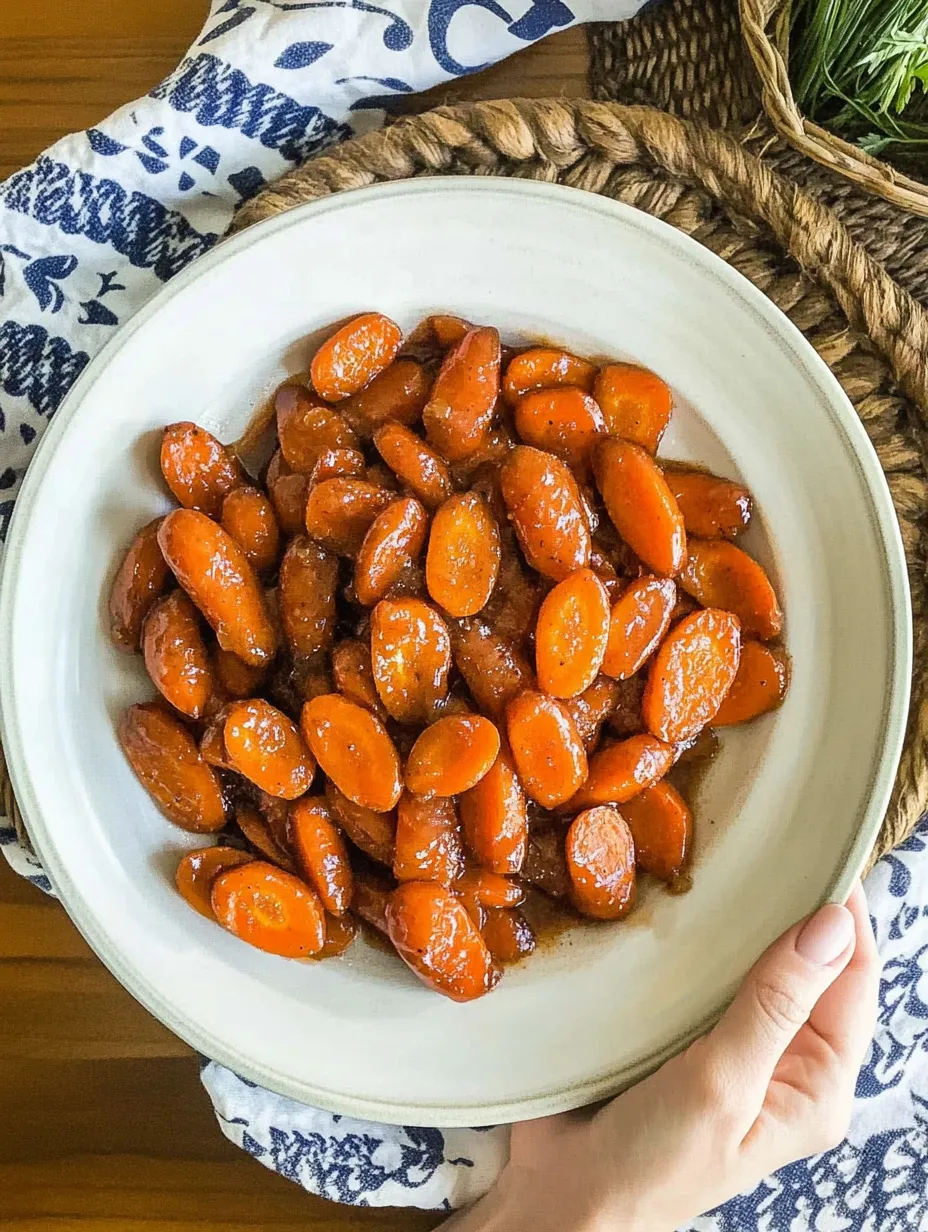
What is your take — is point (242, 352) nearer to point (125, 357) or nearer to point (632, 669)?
point (125, 357)

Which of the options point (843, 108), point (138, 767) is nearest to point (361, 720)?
point (138, 767)

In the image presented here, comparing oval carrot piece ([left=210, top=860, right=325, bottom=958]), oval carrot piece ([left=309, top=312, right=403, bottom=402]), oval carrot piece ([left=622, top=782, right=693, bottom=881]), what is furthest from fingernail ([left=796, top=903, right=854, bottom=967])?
oval carrot piece ([left=309, top=312, right=403, bottom=402])

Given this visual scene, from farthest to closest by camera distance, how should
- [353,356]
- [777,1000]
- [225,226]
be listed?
[225,226]
[353,356]
[777,1000]

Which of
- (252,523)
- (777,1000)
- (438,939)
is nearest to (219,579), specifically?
(252,523)

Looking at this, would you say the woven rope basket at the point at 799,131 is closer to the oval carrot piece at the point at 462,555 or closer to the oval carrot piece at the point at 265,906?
the oval carrot piece at the point at 462,555

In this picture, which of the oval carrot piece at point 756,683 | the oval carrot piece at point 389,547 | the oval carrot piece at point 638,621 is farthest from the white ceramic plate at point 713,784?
the oval carrot piece at point 389,547

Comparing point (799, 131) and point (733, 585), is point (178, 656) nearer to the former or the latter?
point (733, 585)

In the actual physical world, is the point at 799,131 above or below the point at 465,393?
above
